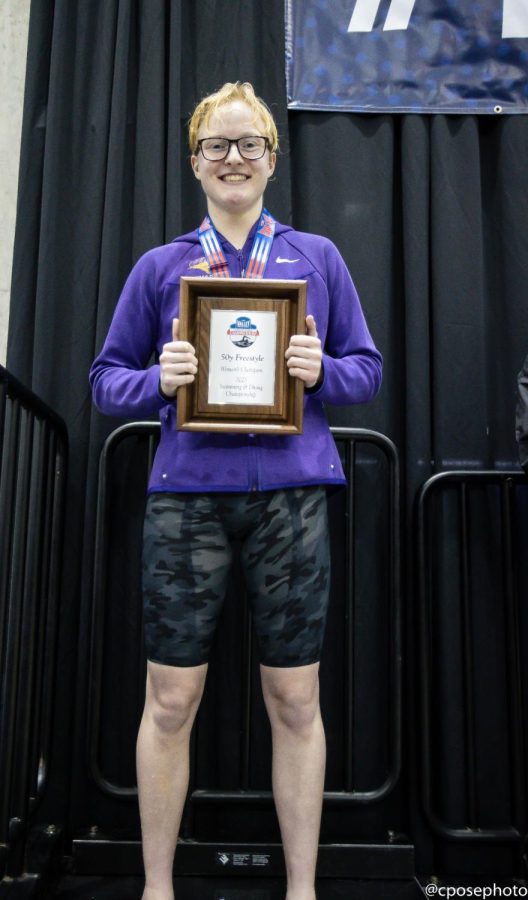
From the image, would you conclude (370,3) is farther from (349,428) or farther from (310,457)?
(310,457)

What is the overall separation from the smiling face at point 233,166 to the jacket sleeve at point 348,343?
9.6 inches

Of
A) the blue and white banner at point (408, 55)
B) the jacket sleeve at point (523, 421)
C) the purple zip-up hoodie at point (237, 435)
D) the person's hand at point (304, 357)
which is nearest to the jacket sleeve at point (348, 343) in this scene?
the purple zip-up hoodie at point (237, 435)

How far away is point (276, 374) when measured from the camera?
1.49 metres

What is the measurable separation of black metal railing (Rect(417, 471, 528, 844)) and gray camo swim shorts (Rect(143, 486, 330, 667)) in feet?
2.35

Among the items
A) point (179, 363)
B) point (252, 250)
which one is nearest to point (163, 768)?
point (179, 363)

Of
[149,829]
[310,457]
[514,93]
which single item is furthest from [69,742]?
[514,93]

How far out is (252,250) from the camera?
164cm

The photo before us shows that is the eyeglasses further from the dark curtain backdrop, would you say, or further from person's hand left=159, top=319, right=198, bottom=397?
the dark curtain backdrop

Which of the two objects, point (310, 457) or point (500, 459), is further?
point (500, 459)

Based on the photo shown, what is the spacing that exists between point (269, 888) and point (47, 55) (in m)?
2.65

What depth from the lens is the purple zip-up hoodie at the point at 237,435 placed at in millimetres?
1551

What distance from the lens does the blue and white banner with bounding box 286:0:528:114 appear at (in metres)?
2.37

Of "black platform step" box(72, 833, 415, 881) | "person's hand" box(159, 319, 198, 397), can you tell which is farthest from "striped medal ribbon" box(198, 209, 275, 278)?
"black platform step" box(72, 833, 415, 881)

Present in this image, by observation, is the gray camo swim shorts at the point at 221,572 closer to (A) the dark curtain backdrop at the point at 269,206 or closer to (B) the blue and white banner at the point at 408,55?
(A) the dark curtain backdrop at the point at 269,206
